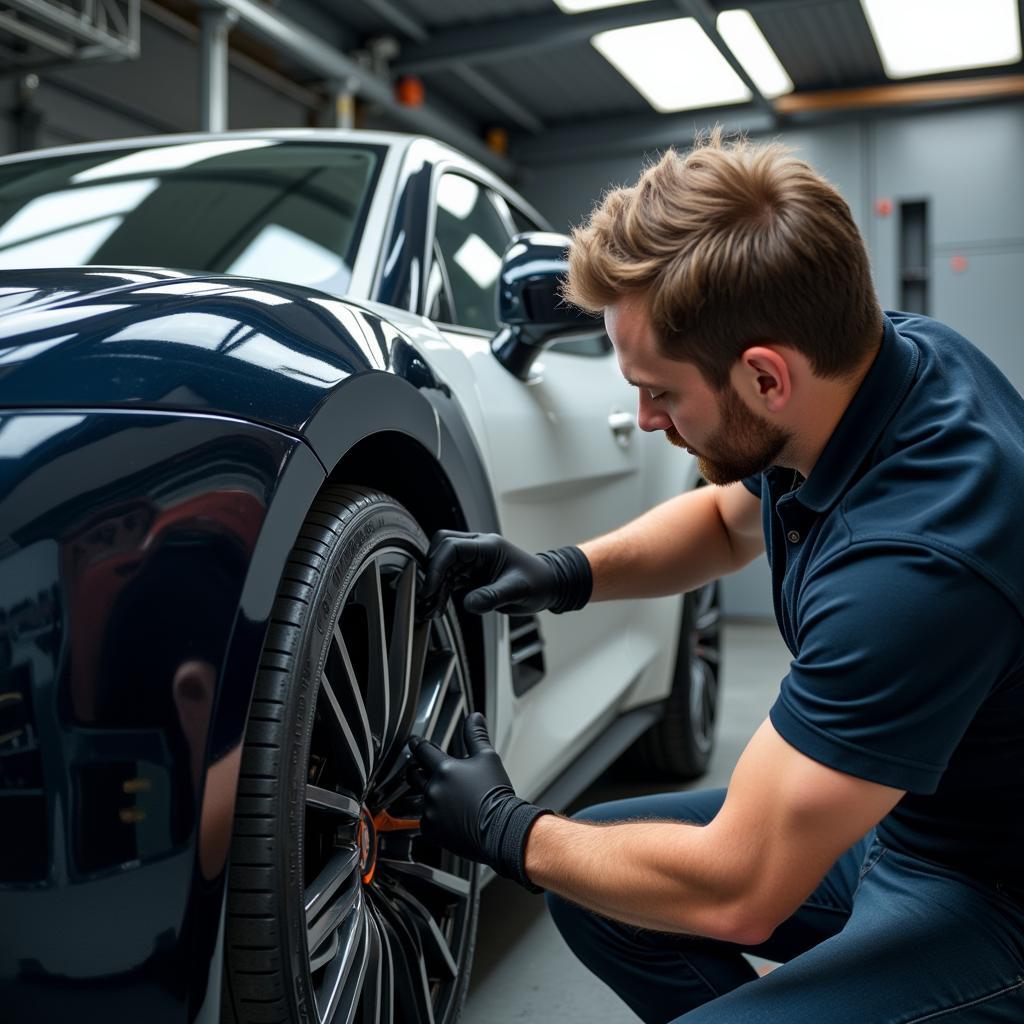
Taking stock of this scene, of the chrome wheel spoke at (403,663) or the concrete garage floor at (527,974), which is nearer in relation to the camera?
the chrome wheel spoke at (403,663)

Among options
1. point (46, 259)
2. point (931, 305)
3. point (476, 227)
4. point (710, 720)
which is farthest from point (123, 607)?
point (931, 305)

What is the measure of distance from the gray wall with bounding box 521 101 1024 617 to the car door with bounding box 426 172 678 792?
4844 millimetres

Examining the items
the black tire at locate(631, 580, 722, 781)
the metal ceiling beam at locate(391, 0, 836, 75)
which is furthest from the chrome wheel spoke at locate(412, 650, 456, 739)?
the metal ceiling beam at locate(391, 0, 836, 75)

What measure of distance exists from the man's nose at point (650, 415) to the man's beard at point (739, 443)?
0.18ft

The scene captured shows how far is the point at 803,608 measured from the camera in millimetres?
1145

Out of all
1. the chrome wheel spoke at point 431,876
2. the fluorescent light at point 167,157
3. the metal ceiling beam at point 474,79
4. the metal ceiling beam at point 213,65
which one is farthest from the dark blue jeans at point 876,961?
the metal ceiling beam at point 474,79

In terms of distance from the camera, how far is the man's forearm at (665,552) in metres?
1.71

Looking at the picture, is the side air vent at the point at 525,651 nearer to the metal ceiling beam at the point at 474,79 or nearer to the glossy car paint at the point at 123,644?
the glossy car paint at the point at 123,644

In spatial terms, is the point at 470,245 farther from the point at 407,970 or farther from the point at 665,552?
the point at 407,970

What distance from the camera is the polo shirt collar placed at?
118cm

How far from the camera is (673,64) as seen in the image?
6.69m

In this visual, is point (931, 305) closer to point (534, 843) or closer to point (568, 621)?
point (568, 621)

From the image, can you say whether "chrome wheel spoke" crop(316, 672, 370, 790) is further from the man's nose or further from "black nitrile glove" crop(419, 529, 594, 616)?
the man's nose

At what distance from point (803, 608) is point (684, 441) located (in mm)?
245
